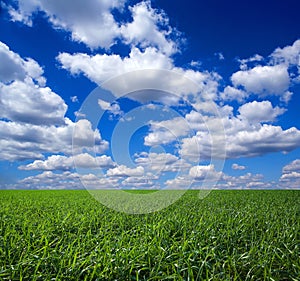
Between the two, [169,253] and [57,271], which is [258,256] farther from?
[57,271]

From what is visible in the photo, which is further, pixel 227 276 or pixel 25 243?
pixel 25 243

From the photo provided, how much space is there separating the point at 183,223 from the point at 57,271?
3193 millimetres

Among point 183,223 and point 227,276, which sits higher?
point 183,223

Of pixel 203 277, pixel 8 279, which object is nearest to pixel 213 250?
pixel 203 277

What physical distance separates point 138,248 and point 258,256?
1.87m

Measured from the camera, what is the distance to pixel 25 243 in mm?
5812

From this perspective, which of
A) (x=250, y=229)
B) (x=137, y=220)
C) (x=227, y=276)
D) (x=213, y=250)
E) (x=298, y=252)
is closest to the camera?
(x=227, y=276)

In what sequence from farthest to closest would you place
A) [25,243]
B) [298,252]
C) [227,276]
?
[25,243], [298,252], [227,276]

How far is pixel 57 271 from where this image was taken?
14.6 feet

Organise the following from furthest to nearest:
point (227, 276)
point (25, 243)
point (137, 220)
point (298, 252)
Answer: point (137, 220), point (25, 243), point (298, 252), point (227, 276)

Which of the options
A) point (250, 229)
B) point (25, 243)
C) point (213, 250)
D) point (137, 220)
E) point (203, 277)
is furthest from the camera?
point (137, 220)

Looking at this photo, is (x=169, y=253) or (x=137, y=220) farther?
(x=137, y=220)

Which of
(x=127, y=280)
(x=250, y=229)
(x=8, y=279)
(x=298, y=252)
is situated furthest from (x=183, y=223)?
(x=8, y=279)

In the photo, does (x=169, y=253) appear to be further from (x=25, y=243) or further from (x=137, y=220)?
(x=137, y=220)
